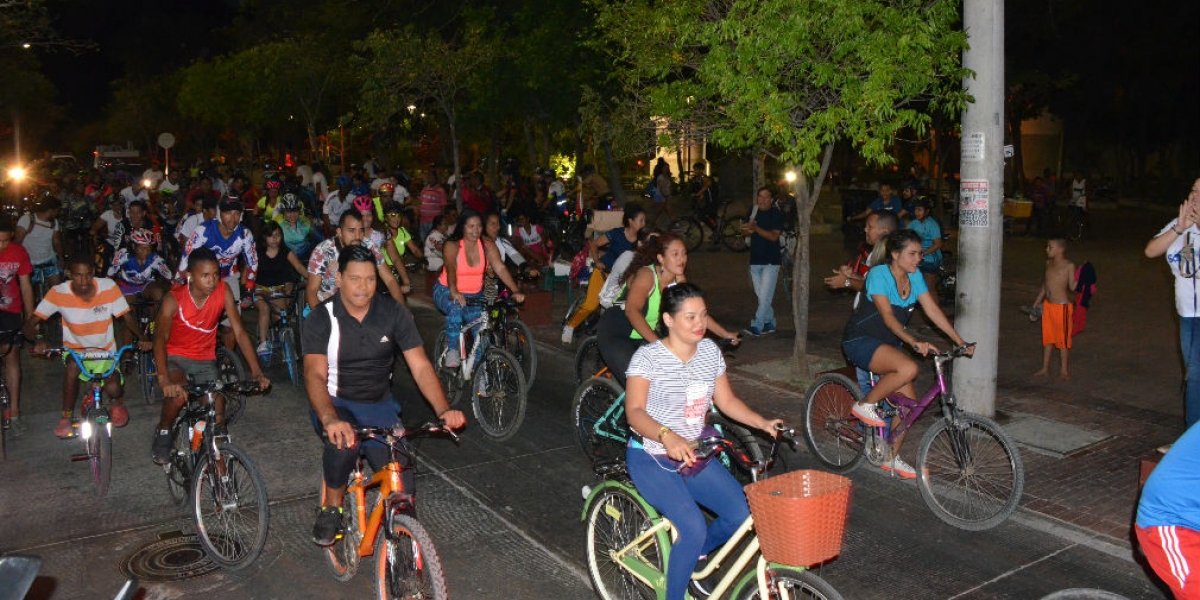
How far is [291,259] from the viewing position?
460 inches

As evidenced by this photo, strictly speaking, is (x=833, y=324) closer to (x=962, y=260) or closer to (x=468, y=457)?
(x=962, y=260)

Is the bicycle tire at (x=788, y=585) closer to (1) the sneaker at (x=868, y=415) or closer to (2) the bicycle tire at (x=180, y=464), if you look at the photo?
(1) the sneaker at (x=868, y=415)

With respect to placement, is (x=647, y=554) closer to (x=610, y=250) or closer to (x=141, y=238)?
(x=610, y=250)

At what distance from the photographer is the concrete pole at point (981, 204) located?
8.71m

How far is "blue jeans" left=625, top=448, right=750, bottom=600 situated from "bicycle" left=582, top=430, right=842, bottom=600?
0.30ft

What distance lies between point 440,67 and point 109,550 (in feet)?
49.5

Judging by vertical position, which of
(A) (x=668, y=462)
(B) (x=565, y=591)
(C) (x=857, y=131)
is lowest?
(B) (x=565, y=591)

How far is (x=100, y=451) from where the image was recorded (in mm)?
7512

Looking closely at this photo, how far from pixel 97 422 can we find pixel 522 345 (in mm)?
4401

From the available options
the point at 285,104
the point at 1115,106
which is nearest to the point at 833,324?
the point at 285,104

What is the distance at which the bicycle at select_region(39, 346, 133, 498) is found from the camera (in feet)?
24.5

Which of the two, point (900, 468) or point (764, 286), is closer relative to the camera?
point (900, 468)

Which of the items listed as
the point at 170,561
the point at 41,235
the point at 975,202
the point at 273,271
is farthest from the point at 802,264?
the point at 41,235

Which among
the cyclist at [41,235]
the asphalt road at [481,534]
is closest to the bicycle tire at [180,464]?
the asphalt road at [481,534]
